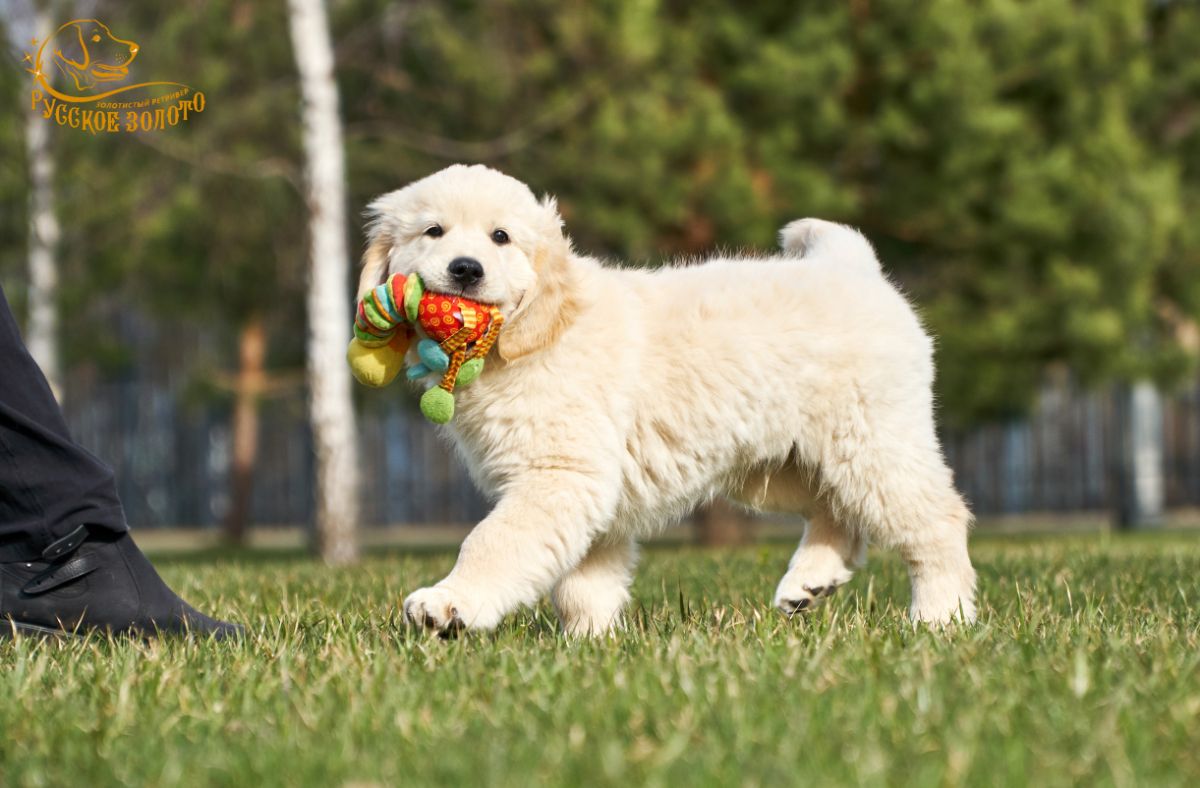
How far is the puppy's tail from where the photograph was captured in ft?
13.3

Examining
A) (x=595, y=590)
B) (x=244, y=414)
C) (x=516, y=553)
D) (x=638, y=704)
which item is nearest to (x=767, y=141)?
(x=595, y=590)

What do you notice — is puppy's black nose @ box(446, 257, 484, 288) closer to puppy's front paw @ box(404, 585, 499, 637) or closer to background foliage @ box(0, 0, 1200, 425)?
puppy's front paw @ box(404, 585, 499, 637)

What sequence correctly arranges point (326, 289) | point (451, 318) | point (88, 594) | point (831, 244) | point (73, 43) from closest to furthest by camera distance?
point (451, 318) < point (88, 594) < point (831, 244) < point (326, 289) < point (73, 43)

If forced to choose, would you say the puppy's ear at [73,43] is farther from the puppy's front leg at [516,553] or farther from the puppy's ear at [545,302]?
the puppy's front leg at [516,553]

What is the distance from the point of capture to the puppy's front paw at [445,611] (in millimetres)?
3053

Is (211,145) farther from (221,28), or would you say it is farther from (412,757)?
(412,757)

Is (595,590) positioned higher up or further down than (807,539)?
further down

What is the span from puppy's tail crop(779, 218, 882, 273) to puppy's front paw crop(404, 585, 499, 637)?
5.02 ft

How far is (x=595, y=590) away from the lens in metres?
3.71


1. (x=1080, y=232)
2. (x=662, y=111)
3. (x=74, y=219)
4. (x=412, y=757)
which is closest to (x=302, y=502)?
(x=74, y=219)

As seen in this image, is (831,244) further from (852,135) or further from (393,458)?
(393,458)
